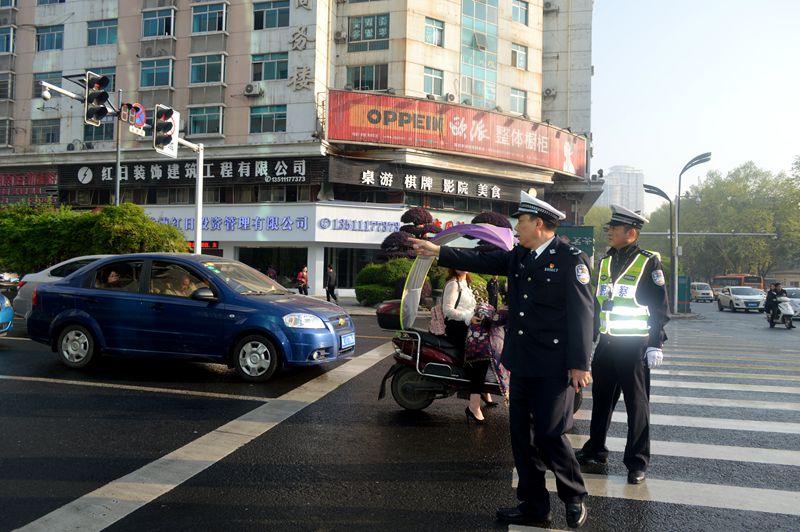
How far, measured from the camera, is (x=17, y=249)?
1786 cm

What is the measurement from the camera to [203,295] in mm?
7242

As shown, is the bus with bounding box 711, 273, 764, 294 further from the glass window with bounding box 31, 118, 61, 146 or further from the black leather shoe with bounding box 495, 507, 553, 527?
the black leather shoe with bounding box 495, 507, 553, 527

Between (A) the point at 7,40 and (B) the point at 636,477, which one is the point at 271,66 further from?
(B) the point at 636,477

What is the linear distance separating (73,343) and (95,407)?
2.28 m

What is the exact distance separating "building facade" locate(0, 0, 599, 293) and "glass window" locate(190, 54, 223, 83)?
74mm

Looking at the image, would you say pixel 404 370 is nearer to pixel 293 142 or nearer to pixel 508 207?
pixel 293 142

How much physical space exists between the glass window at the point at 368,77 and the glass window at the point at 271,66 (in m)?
3.37

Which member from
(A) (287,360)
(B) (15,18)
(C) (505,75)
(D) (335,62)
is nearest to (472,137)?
(C) (505,75)

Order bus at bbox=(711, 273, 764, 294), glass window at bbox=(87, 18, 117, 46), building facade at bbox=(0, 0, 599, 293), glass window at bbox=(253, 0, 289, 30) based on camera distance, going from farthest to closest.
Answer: bus at bbox=(711, 273, 764, 294), glass window at bbox=(87, 18, 117, 46), glass window at bbox=(253, 0, 289, 30), building facade at bbox=(0, 0, 599, 293)

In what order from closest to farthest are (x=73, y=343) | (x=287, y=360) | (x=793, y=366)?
(x=287, y=360) → (x=73, y=343) → (x=793, y=366)

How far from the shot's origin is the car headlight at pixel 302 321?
7176mm

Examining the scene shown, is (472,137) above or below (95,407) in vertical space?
above

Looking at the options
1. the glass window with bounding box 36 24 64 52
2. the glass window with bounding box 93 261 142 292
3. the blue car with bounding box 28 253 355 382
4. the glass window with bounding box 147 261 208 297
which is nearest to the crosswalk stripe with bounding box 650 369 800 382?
the blue car with bounding box 28 253 355 382

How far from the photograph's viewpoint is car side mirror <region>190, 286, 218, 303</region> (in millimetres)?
7250
